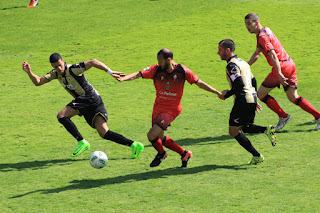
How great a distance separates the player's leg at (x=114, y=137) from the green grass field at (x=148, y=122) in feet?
0.69

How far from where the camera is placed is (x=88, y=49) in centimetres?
1852

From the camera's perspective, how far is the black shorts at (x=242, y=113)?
828cm

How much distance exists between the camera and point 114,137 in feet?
29.7

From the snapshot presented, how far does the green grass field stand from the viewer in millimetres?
7355

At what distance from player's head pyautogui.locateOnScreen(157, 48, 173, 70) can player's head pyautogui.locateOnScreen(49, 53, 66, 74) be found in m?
1.98

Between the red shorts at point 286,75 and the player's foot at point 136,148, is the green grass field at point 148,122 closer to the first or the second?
the player's foot at point 136,148

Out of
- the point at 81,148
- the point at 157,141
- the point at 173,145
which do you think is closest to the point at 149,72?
the point at 157,141

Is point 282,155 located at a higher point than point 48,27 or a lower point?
lower

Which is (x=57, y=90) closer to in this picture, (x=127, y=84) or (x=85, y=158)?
(x=127, y=84)

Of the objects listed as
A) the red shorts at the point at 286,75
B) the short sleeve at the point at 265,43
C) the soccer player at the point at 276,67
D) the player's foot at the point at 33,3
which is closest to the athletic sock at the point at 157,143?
the soccer player at the point at 276,67

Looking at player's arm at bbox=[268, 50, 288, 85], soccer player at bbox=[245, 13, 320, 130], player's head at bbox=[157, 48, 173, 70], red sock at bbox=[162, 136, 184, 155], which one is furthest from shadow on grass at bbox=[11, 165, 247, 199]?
soccer player at bbox=[245, 13, 320, 130]

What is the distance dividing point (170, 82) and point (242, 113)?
4.32 ft

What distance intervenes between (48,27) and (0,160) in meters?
13.5

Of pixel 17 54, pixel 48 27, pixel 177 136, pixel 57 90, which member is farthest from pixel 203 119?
pixel 48 27
